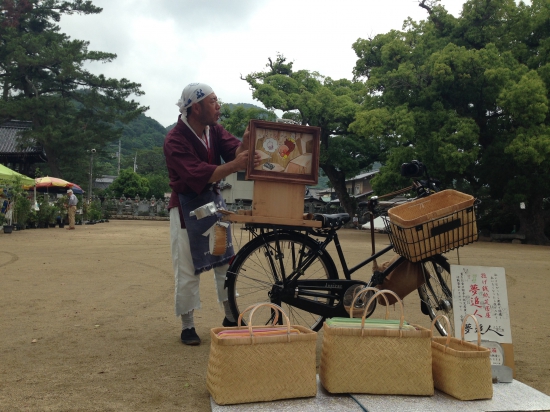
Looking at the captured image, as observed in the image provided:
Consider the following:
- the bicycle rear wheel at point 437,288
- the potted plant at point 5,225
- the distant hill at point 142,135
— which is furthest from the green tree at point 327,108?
the distant hill at point 142,135

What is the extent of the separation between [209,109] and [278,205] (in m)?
0.92

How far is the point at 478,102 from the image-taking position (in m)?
19.8

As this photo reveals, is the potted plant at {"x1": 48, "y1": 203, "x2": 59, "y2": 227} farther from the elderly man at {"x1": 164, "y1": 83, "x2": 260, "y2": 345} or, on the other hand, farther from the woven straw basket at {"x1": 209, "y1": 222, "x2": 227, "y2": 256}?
the woven straw basket at {"x1": 209, "y1": 222, "x2": 227, "y2": 256}

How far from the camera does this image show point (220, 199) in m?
4.21

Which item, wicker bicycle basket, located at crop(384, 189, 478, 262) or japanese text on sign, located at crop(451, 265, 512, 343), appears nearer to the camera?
japanese text on sign, located at crop(451, 265, 512, 343)

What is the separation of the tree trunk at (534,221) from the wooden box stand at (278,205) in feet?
62.4

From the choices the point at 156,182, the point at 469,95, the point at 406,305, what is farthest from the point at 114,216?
the point at 406,305

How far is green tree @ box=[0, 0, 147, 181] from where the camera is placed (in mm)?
30359

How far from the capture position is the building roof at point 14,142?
30.3m

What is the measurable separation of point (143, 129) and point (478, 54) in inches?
2308

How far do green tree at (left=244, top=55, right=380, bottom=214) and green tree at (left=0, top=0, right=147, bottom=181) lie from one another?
8662mm

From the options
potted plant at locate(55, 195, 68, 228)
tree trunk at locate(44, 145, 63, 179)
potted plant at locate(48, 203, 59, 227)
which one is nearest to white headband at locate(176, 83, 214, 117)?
potted plant at locate(48, 203, 59, 227)

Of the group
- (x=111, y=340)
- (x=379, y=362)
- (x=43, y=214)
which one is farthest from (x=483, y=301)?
(x=43, y=214)

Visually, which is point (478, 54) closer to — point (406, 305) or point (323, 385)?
point (406, 305)
